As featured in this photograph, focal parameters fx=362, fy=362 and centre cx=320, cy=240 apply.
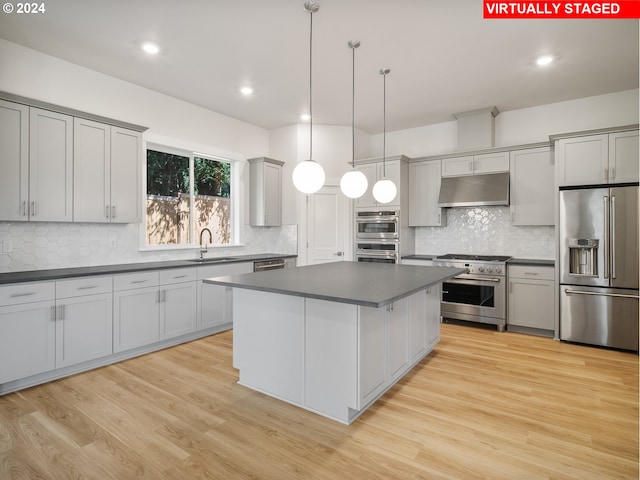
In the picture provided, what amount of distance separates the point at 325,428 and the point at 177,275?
2.54m

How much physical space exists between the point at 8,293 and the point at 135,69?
2545 mm

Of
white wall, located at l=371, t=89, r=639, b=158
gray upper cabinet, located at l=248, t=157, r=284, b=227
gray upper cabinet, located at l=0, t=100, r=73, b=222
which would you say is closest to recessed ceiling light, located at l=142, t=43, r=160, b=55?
gray upper cabinet, located at l=0, t=100, r=73, b=222

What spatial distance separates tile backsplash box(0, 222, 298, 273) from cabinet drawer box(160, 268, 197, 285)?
0.60 meters

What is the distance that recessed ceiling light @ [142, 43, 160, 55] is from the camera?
3424 mm

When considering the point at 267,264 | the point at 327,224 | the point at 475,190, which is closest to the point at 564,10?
the point at 475,190

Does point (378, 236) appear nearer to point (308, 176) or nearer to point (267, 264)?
point (267, 264)

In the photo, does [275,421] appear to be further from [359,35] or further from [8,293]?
[359,35]

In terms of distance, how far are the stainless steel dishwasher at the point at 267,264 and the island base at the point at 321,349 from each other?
211cm

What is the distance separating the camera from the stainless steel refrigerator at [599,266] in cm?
391

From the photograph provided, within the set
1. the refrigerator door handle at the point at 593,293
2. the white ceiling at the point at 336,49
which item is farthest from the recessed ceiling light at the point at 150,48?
the refrigerator door handle at the point at 593,293

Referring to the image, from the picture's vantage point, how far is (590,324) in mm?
4133

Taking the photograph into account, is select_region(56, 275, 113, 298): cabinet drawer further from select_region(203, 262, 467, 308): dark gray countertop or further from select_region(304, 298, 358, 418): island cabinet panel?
select_region(304, 298, 358, 418): island cabinet panel

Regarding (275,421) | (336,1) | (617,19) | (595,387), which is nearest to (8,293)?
(275,421)

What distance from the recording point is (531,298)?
4629 mm
